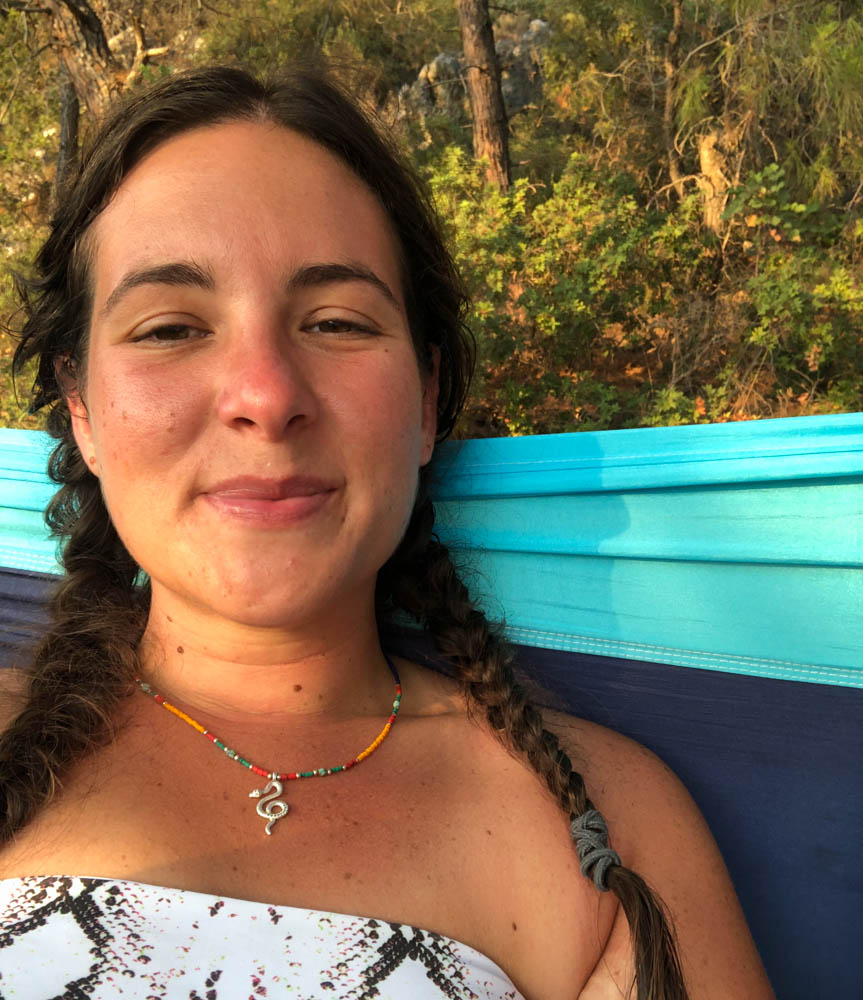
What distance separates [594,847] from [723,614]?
22.2 inches

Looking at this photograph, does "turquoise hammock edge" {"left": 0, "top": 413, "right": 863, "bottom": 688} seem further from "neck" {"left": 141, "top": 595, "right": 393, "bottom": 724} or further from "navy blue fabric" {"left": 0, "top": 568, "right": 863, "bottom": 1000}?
"neck" {"left": 141, "top": 595, "right": 393, "bottom": 724}

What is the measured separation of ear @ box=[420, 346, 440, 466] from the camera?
1.76m

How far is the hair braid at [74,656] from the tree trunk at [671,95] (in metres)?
5.30

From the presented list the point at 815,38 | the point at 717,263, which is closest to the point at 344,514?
the point at 717,263

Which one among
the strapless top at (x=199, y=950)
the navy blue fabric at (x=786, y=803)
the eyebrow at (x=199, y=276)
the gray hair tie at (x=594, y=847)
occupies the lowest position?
the navy blue fabric at (x=786, y=803)

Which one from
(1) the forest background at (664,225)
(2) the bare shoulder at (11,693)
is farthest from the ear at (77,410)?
(1) the forest background at (664,225)

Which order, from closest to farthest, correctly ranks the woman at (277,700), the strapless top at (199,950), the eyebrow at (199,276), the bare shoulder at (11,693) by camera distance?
1. the strapless top at (199,950)
2. the woman at (277,700)
3. the eyebrow at (199,276)
4. the bare shoulder at (11,693)

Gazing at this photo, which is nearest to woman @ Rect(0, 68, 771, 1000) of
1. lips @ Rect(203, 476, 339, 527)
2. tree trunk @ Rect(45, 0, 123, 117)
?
lips @ Rect(203, 476, 339, 527)

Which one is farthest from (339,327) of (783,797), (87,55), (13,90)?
(13,90)

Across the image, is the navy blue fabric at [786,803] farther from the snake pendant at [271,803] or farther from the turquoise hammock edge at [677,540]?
the snake pendant at [271,803]

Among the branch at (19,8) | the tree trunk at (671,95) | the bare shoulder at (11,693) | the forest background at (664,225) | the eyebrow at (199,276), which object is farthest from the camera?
the tree trunk at (671,95)

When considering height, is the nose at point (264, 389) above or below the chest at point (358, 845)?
above

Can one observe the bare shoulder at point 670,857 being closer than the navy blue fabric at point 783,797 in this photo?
Yes

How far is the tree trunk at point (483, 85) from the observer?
22.2 ft
